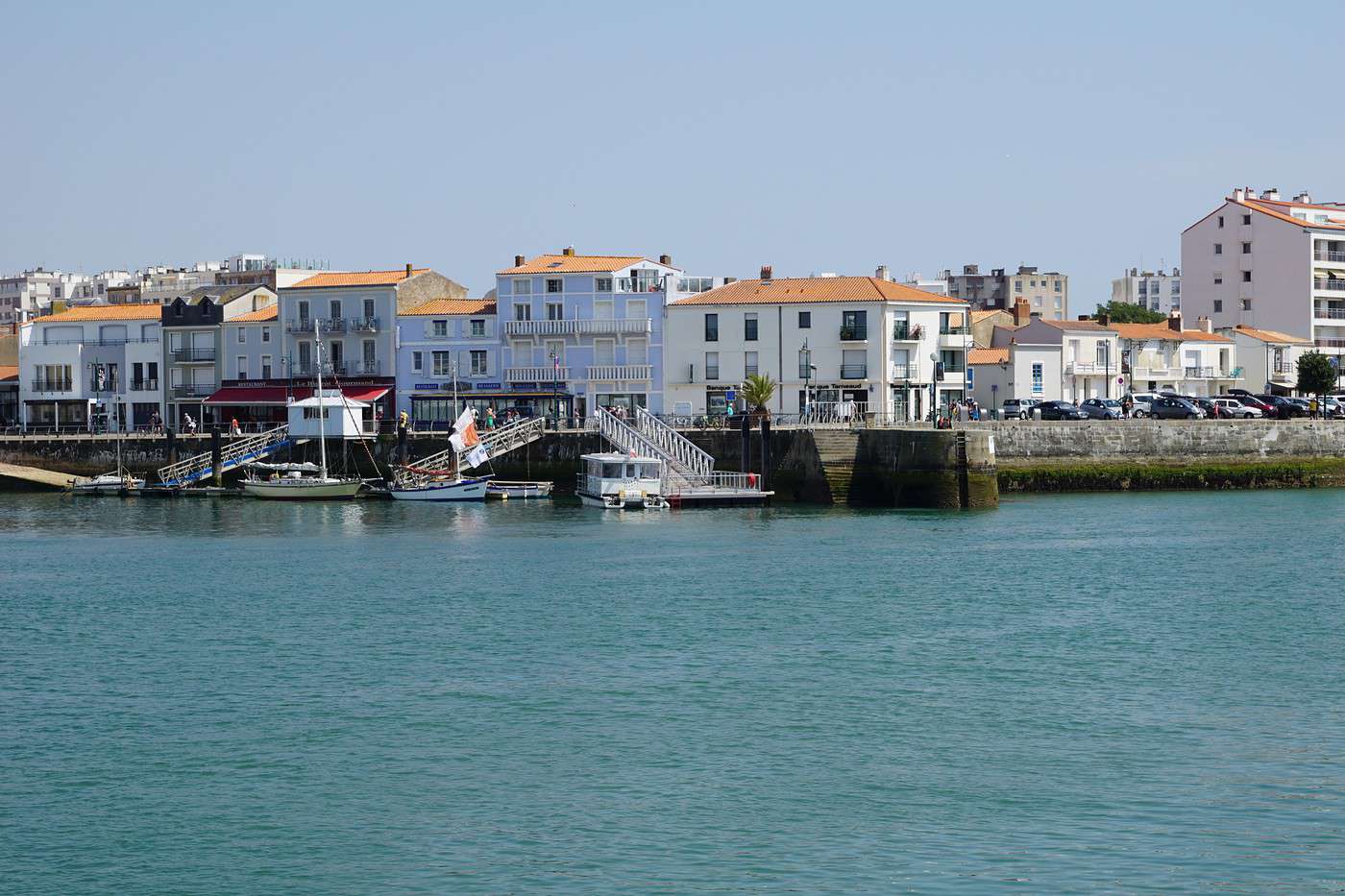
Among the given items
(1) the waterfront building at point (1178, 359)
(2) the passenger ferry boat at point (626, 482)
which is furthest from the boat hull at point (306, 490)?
(1) the waterfront building at point (1178, 359)

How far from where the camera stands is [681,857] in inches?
821

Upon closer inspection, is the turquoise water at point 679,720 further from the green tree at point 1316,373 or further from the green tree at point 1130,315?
the green tree at point 1130,315

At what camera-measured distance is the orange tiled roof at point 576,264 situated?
8119 centimetres

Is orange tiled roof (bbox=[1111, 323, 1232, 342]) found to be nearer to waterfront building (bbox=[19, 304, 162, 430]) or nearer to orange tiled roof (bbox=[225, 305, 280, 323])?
orange tiled roof (bbox=[225, 305, 280, 323])

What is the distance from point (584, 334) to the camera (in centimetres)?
8112

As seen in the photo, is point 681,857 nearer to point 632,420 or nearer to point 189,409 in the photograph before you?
point 632,420

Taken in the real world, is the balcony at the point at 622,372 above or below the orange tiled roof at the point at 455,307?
below

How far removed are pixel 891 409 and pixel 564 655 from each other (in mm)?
46711

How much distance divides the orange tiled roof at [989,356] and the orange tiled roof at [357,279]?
29.9 m

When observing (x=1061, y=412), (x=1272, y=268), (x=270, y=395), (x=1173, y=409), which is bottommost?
(x=1061, y=412)

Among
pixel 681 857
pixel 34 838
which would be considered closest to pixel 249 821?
pixel 34 838

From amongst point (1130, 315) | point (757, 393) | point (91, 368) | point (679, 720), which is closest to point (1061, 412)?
point (757, 393)

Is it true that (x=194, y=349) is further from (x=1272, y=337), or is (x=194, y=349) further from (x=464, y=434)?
(x=1272, y=337)

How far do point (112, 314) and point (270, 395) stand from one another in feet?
46.2
